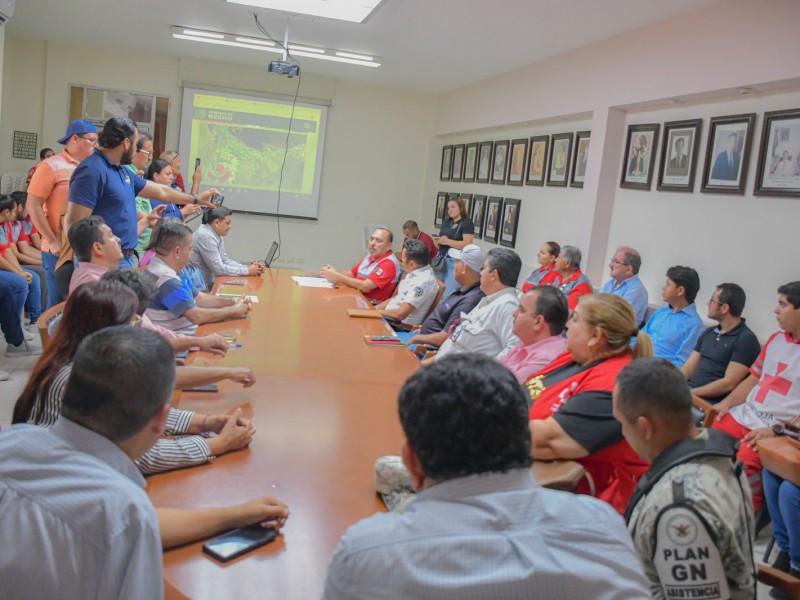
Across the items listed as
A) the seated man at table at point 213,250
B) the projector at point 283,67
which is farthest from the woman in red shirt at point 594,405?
the projector at point 283,67

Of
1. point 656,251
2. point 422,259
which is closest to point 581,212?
point 656,251

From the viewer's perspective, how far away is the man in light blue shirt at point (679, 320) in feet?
14.5

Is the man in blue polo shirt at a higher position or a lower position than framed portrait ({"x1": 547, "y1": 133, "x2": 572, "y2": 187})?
lower

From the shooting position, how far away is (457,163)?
9.74 metres

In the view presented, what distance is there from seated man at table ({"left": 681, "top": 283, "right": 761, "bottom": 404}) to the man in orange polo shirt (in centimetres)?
373

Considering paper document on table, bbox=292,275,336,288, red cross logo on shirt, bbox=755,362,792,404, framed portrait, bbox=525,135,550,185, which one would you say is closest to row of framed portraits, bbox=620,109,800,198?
red cross logo on shirt, bbox=755,362,792,404

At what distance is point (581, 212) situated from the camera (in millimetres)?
6090

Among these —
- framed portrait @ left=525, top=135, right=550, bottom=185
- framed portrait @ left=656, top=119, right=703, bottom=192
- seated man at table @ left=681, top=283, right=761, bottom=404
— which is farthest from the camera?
framed portrait @ left=525, top=135, right=550, bottom=185

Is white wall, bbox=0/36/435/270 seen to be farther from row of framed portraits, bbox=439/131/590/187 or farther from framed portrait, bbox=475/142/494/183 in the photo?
framed portrait, bbox=475/142/494/183

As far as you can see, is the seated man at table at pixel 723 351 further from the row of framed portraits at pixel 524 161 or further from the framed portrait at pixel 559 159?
the framed portrait at pixel 559 159

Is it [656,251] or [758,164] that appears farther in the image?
[656,251]

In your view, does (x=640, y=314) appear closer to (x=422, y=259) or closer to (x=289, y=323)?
(x=422, y=259)

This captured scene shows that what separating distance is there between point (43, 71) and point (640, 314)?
27.0 ft

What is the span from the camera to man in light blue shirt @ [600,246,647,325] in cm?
512
